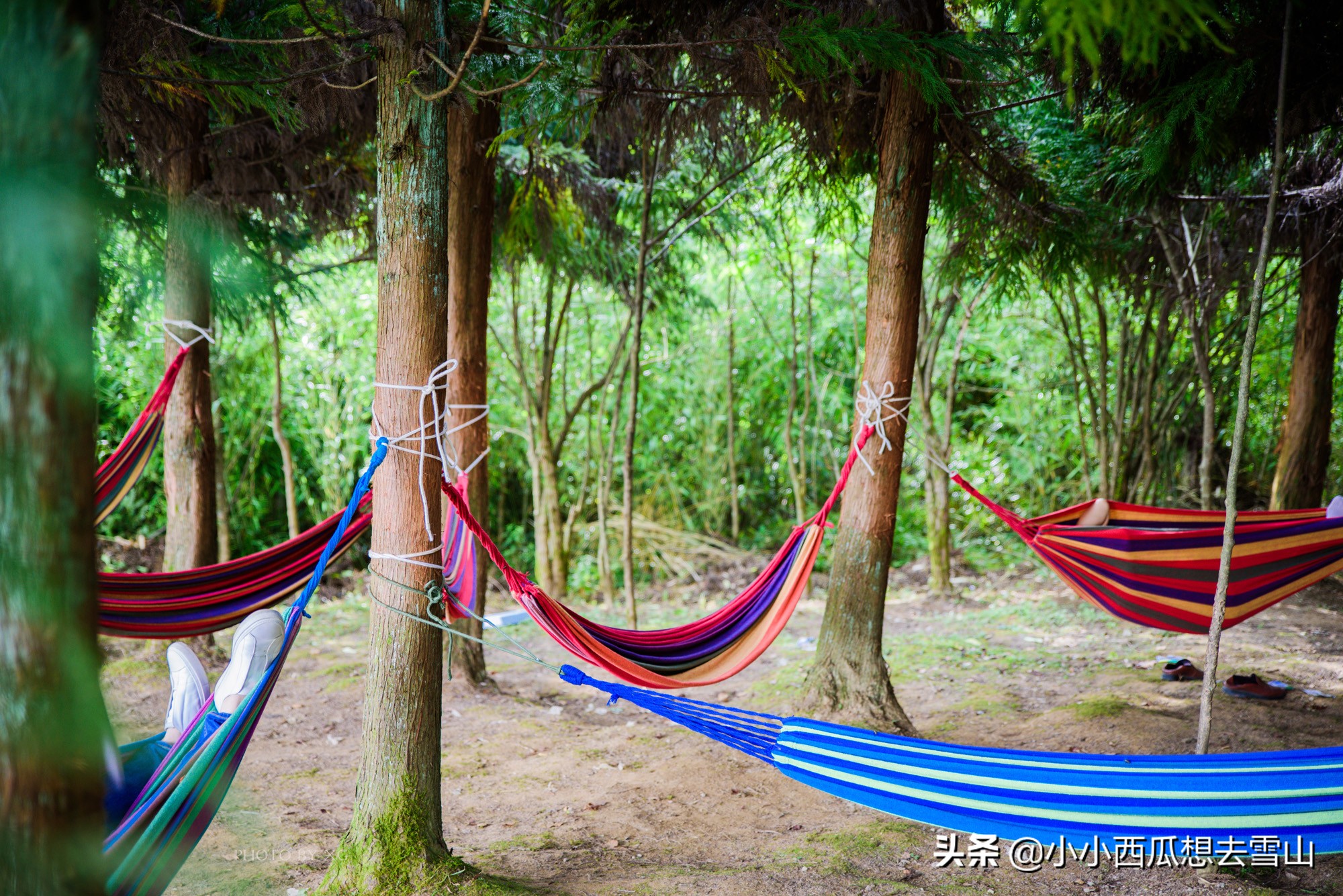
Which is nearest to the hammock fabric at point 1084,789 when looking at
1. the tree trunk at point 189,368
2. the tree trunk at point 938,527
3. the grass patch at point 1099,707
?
the grass patch at point 1099,707

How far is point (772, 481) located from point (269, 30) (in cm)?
453

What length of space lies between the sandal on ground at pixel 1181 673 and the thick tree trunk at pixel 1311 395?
166 cm

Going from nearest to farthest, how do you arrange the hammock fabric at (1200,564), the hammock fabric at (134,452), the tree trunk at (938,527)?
1. the hammock fabric at (1200,564)
2. the hammock fabric at (134,452)
3. the tree trunk at (938,527)

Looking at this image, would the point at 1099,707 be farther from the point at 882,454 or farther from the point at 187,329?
the point at 187,329

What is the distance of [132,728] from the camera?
9.05ft

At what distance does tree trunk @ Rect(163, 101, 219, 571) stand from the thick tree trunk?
15.2ft

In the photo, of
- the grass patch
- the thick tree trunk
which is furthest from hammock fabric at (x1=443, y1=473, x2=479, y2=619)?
the thick tree trunk

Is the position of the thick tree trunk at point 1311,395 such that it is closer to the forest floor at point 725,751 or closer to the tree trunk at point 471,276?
the forest floor at point 725,751

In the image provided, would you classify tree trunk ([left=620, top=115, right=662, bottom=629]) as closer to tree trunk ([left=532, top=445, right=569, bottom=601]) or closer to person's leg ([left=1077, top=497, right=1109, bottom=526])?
tree trunk ([left=532, top=445, right=569, bottom=601])

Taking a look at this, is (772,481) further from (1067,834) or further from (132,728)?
(1067,834)

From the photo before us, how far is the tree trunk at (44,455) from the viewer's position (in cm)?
83

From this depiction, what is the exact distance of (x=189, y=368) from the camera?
3307 mm

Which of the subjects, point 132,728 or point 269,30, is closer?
point 269,30

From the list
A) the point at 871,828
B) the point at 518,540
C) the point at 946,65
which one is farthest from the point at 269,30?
the point at 518,540
